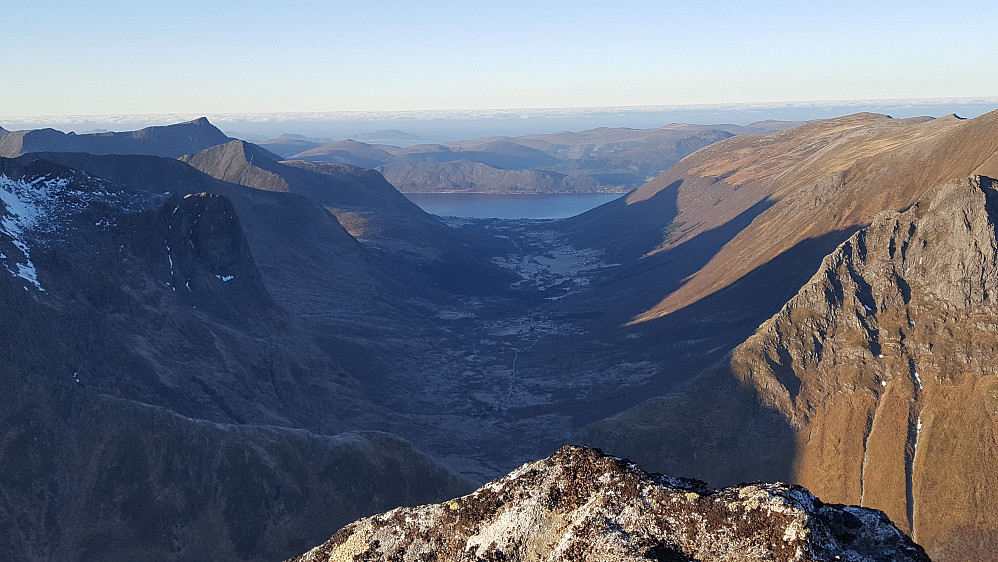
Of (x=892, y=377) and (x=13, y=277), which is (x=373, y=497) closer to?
(x=13, y=277)

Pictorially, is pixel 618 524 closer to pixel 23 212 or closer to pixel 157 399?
pixel 157 399

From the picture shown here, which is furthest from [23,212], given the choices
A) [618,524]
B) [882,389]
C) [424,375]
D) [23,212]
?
[882,389]

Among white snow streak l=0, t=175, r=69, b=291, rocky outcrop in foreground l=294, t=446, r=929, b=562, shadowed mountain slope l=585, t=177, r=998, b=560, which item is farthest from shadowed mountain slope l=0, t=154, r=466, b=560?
rocky outcrop in foreground l=294, t=446, r=929, b=562

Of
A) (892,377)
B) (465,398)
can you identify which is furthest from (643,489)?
(465,398)

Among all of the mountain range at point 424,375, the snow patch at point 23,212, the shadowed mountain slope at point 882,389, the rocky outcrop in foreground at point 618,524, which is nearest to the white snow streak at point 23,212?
the snow patch at point 23,212

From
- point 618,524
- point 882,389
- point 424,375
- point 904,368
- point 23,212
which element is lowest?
point 424,375

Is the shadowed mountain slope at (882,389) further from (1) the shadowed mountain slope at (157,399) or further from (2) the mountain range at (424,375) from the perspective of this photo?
(1) the shadowed mountain slope at (157,399)

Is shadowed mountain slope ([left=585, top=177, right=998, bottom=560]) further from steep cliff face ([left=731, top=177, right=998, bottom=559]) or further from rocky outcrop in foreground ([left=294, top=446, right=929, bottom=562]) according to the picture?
rocky outcrop in foreground ([left=294, top=446, right=929, bottom=562])

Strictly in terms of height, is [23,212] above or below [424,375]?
above
